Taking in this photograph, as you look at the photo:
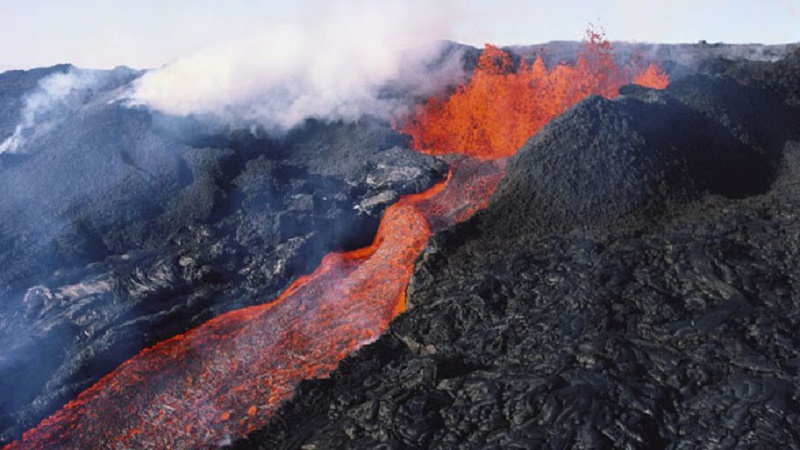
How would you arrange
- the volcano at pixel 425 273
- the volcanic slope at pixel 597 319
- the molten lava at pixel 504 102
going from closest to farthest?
the volcanic slope at pixel 597 319 < the volcano at pixel 425 273 < the molten lava at pixel 504 102

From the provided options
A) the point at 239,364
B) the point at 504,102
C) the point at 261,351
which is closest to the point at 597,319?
the point at 261,351

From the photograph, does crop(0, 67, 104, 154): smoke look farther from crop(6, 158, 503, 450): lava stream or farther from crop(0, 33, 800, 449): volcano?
crop(6, 158, 503, 450): lava stream

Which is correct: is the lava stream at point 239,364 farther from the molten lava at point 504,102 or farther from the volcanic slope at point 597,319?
the molten lava at point 504,102

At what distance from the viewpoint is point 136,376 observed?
1463 cm

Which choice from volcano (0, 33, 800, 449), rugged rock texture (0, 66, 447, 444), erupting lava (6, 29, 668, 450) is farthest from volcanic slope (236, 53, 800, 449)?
rugged rock texture (0, 66, 447, 444)

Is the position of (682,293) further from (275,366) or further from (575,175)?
(275,366)

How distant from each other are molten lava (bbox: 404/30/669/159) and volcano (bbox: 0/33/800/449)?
0.56ft

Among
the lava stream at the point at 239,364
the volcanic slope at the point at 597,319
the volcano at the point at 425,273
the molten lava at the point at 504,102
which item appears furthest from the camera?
the molten lava at the point at 504,102

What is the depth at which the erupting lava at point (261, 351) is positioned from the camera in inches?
496

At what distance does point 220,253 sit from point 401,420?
1176 centimetres

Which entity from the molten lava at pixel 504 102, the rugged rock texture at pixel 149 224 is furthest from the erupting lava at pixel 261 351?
the molten lava at pixel 504 102

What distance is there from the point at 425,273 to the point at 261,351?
14.6 ft

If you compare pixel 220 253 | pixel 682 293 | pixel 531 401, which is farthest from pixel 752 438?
pixel 220 253

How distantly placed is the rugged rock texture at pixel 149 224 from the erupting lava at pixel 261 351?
77 centimetres
